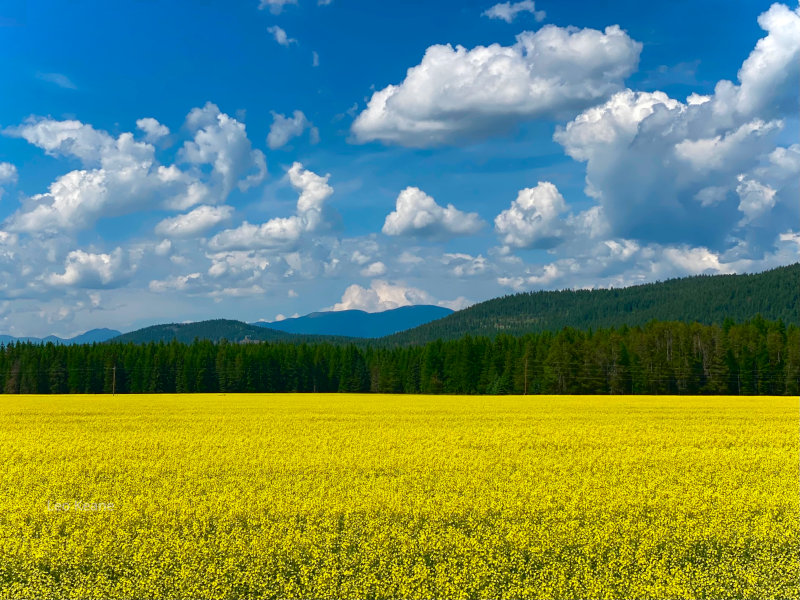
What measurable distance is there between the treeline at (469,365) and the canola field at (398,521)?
99.6 meters

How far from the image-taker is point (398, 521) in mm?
16438

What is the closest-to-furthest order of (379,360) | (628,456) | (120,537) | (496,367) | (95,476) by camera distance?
1. (120,537)
2. (95,476)
3. (628,456)
4. (496,367)
5. (379,360)

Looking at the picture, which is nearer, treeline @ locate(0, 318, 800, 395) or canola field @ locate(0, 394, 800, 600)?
canola field @ locate(0, 394, 800, 600)

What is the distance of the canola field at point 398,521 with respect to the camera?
499 inches

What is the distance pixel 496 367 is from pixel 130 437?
108 metres

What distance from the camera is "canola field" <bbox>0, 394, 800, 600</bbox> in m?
12.7

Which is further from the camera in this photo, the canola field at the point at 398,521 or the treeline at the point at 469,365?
the treeline at the point at 469,365

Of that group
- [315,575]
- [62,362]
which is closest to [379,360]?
[62,362]

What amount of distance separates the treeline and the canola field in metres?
99.6

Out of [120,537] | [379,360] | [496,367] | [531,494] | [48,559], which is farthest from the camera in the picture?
[379,360]

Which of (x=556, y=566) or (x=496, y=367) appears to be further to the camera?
(x=496, y=367)

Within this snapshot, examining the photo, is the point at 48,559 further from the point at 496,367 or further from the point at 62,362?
the point at 62,362

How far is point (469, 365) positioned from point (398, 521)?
125224mm

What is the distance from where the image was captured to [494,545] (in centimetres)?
1441
